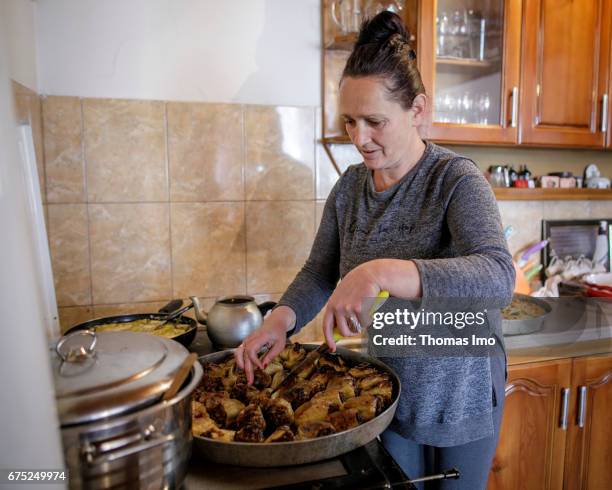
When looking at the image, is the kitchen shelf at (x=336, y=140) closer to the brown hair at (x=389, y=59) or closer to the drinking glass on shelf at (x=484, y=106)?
the drinking glass on shelf at (x=484, y=106)

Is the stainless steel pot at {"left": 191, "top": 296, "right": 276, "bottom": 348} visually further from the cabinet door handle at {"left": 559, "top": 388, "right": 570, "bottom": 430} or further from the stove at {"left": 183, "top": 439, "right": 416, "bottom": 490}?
the cabinet door handle at {"left": 559, "top": 388, "right": 570, "bottom": 430}

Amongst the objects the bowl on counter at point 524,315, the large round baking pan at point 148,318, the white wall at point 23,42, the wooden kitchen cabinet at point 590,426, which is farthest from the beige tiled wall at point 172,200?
the wooden kitchen cabinet at point 590,426

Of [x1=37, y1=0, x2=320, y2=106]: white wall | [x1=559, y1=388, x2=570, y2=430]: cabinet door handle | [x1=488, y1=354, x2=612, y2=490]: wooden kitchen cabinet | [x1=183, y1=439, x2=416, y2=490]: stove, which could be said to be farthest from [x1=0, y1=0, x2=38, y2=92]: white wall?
[x1=559, y1=388, x2=570, y2=430]: cabinet door handle

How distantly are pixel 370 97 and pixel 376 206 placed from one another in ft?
0.78

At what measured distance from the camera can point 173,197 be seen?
1.74m

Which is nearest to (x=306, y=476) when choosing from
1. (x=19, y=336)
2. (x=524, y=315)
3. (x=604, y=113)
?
(x=19, y=336)

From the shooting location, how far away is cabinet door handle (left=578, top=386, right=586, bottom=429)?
1637 mm

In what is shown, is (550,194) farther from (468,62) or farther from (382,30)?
(382,30)

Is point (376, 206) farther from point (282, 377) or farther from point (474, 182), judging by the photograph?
point (282, 377)

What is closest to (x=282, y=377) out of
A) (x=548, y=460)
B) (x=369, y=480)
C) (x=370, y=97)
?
(x=369, y=480)

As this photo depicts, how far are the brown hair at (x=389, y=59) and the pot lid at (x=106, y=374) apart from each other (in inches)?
26.7

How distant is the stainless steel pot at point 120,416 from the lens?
42 centimetres

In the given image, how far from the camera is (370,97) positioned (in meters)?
0.94

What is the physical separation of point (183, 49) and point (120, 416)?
156 cm
